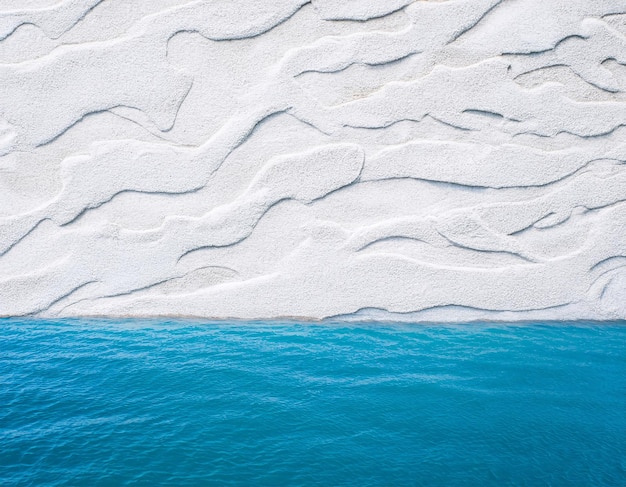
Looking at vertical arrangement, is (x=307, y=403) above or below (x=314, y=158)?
below

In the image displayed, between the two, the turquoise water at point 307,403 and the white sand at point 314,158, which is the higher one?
the white sand at point 314,158

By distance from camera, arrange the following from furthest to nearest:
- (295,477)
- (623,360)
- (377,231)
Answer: (377,231), (623,360), (295,477)

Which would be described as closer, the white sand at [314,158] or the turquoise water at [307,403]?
the turquoise water at [307,403]

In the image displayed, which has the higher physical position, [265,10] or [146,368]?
[265,10]

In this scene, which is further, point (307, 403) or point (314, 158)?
point (314, 158)

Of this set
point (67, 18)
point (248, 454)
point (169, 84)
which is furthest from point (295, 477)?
point (67, 18)

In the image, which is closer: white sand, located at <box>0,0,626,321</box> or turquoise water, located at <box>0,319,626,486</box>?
turquoise water, located at <box>0,319,626,486</box>

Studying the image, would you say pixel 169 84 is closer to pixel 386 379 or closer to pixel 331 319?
pixel 331 319

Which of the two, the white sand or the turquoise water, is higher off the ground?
the white sand
